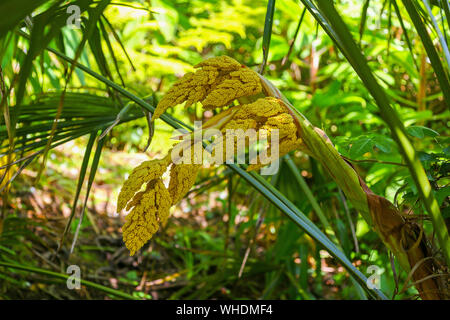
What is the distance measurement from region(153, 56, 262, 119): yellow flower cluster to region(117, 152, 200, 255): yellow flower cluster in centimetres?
7

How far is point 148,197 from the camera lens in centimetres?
47

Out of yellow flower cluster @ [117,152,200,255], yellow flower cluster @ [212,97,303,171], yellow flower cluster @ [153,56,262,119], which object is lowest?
yellow flower cluster @ [117,152,200,255]

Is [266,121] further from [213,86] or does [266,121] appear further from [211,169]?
[211,169]

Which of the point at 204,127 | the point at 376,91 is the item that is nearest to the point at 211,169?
the point at 204,127

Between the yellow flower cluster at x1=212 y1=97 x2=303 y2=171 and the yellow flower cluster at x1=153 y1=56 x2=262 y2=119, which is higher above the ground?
the yellow flower cluster at x1=153 y1=56 x2=262 y2=119

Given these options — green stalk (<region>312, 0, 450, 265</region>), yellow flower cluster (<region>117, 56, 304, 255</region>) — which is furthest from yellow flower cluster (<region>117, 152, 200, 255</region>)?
green stalk (<region>312, 0, 450, 265</region>)

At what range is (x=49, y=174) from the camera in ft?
6.88

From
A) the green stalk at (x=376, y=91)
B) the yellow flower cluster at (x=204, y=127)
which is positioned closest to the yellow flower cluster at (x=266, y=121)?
the yellow flower cluster at (x=204, y=127)

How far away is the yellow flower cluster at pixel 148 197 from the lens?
1.49ft

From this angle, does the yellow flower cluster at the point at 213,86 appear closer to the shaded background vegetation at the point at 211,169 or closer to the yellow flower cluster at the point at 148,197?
the yellow flower cluster at the point at 148,197

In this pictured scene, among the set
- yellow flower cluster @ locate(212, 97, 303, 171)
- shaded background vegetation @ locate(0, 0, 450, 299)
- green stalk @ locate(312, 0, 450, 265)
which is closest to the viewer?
green stalk @ locate(312, 0, 450, 265)

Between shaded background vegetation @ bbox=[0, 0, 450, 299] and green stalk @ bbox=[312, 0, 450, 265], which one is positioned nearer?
green stalk @ bbox=[312, 0, 450, 265]

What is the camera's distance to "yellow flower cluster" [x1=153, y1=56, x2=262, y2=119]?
504mm

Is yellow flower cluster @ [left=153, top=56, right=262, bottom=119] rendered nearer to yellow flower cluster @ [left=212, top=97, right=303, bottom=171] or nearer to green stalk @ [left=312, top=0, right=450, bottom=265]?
yellow flower cluster @ [left=212, top=97, right=303, bottom=171]
